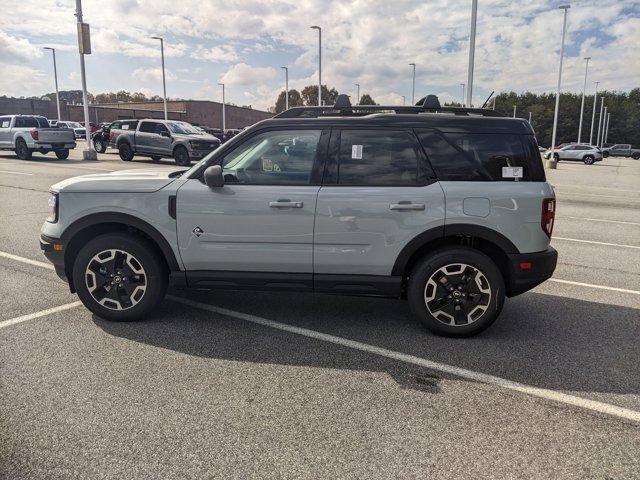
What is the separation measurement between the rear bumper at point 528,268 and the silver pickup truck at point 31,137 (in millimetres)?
23076

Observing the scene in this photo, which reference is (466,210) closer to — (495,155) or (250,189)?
(495,155)

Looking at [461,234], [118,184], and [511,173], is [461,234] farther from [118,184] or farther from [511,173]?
[118,184]

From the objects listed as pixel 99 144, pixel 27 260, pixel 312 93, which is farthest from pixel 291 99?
pixel 27 260

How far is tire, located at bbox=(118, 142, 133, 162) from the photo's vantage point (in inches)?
899

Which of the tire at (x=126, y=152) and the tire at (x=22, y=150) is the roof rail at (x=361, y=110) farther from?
the tire at (x=22, y=150)

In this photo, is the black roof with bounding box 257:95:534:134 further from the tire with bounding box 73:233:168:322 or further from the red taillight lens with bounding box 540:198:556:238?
the tire with bounding box 73:233:168:322

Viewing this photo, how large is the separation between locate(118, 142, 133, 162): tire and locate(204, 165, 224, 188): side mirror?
2038 centimetres

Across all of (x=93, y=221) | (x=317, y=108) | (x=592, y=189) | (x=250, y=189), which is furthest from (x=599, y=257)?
(x=592, y=189)

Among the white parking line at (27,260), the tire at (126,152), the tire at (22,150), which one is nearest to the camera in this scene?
the white parking line at (27,260)

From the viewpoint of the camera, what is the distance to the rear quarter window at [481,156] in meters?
4.11

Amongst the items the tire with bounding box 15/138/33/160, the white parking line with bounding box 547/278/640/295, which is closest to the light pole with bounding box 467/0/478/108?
the white parking line with bounding box 547/278/640/295

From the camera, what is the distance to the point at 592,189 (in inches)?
717

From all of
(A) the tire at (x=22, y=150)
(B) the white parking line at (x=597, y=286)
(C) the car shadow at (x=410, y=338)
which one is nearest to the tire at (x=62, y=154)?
(A) the tire at (x=22, y=150)

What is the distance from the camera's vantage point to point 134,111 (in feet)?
259
